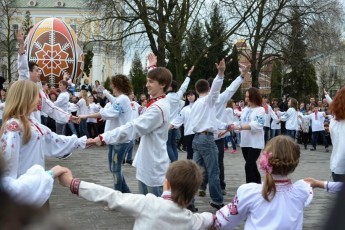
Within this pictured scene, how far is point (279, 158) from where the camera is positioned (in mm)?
3789

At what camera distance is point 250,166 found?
8508mm

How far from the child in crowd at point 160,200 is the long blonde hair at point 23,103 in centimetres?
117

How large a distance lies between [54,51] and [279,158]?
1539 centimetres

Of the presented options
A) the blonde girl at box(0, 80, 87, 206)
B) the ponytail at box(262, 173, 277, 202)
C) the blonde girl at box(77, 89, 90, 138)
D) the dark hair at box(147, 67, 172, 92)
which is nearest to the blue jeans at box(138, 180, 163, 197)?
the dark hair at box(147, 67, 172, 92)

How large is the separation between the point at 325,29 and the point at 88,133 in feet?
60.6

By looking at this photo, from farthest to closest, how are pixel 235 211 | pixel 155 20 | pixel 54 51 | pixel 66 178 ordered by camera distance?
pixel 155 20 < pixel 54 51 < pixel 235 211 < pixel 66 178

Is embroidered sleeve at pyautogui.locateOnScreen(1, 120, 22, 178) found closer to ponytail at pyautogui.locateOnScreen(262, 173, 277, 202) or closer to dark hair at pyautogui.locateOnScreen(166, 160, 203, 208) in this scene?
dark hair at pyautogui.locateOnScreen(166, 160, 203, 208)

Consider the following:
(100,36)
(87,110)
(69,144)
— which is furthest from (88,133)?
(69,144)

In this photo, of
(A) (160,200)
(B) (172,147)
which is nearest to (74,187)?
(A) (160,200)

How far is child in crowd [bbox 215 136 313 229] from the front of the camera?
12.1ft

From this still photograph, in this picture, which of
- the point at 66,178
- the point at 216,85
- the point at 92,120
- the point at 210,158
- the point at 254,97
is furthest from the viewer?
the point at 92,120

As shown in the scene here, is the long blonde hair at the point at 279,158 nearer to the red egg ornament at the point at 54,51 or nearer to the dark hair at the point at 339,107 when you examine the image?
the dark hair at the point at 339,107

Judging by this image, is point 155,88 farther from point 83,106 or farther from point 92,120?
point 92,120

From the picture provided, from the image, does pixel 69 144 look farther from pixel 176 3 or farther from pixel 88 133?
pixel 176 3
